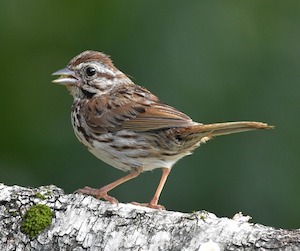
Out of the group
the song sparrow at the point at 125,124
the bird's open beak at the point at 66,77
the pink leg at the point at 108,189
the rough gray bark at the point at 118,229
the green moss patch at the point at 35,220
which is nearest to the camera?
the rough gray bark at the point at 118,229

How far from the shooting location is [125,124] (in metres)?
7.23

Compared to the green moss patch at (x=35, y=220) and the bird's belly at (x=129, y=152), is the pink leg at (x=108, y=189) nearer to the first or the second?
the bird's belly at (x=129, y=152)

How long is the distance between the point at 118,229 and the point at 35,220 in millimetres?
406

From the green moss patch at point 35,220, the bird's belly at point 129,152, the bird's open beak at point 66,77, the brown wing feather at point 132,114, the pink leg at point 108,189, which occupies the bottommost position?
the green moss patch at point 35,220

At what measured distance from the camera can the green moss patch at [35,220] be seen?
5910mm

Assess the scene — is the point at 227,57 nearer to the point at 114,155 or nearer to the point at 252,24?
the point at 252,24

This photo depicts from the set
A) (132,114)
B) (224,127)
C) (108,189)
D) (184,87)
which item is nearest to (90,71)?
(132,114)

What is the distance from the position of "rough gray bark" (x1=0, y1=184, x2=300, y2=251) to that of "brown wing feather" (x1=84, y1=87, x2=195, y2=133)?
3.55 feet

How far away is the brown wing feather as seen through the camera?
7133 millimetres

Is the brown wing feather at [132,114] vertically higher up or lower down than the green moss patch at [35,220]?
higher up

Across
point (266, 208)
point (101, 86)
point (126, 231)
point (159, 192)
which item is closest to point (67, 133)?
point (101, 86)

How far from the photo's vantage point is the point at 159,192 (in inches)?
280

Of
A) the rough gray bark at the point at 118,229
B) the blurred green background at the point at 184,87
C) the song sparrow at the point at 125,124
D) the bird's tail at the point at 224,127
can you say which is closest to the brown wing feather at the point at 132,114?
the song sparrow at the point at 125,124

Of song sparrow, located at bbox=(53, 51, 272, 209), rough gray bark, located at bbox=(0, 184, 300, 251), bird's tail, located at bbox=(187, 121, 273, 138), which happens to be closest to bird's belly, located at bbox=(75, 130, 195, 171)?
song sparrow, located at bbox=(53, 51, 272, 209)
